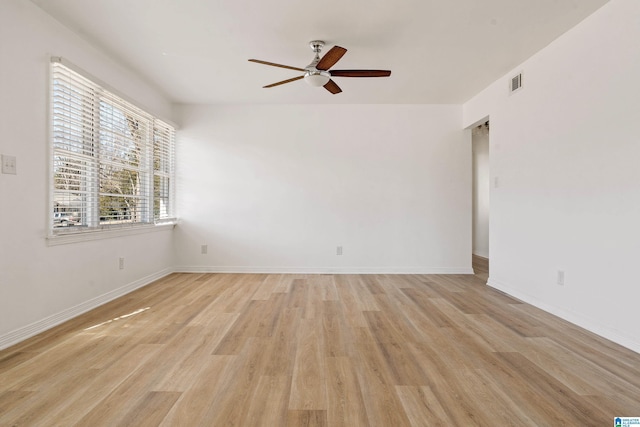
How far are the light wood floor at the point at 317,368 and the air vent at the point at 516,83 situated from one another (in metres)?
2.30

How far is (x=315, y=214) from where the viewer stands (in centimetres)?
487

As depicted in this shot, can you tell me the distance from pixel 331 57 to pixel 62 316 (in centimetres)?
306

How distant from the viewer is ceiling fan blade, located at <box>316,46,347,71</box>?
2439mm

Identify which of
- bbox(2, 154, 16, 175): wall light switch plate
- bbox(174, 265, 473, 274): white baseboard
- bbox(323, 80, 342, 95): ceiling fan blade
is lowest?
bbox(174, 265, 473, 274): white baseboard

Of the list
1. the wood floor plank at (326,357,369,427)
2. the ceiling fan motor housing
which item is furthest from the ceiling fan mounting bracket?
the wood floor plank at (326,357,369,427)

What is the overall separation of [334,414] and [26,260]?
2.45 metres

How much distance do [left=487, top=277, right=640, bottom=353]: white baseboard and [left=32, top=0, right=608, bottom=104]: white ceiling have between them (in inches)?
96.1

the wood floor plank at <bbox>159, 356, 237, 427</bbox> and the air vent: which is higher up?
the air vent

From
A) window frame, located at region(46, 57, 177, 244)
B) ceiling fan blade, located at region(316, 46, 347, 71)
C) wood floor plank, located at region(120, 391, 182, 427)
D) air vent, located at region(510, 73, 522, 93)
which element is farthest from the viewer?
air vent, located at region(510, 73, 522, 93)

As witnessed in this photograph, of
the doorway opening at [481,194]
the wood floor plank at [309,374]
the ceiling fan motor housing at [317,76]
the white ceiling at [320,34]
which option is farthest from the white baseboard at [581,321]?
the ceiling fan motor housing at [317,76]

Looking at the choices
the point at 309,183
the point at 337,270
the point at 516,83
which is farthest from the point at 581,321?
the point at 309,183

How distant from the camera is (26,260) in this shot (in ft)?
7.81

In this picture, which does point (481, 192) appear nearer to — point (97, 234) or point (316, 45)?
point (316, 45)

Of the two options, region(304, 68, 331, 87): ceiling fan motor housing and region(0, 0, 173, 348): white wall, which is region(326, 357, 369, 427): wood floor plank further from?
region(304, 68, 331, 87): ceiling fan motor housing
